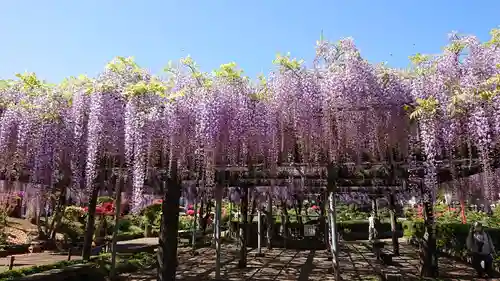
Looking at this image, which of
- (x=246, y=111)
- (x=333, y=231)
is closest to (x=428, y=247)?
(x=333, y=231)

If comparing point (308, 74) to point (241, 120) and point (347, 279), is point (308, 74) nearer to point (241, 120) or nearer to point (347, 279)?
point (241, 120)

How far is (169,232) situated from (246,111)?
265 cm

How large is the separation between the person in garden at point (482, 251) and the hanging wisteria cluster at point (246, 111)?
13.7 ft

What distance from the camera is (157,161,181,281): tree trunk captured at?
6.67m

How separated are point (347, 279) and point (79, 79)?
792cm

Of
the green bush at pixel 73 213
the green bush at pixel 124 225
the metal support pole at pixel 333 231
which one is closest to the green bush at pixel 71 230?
the green bush at pixel 73 213

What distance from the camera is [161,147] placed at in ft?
21.3

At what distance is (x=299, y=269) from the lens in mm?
11320

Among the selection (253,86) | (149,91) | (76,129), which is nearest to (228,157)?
(253,86)

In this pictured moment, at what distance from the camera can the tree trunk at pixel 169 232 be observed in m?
6.67

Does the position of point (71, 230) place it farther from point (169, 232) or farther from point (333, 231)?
point (333, 231)

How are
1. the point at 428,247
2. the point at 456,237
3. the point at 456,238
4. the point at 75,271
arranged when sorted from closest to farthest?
the point at 75,271
the point at 428,247
the point at 456,238
the point at 456,237

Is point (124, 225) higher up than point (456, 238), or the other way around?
point (456, 238)

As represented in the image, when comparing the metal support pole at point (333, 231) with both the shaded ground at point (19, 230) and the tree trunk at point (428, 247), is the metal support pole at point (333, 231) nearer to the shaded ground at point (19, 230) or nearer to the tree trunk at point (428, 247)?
the tree trunk at point (428, 247)
